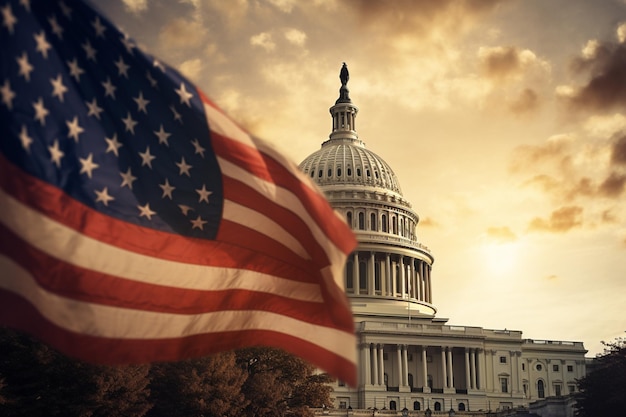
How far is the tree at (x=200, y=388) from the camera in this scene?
7638 cm

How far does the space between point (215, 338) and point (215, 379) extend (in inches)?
2533

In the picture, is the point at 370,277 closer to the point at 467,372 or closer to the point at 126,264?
the point at 467,372

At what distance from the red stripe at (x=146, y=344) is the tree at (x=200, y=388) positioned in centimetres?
6133

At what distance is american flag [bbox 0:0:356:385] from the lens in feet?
41.7

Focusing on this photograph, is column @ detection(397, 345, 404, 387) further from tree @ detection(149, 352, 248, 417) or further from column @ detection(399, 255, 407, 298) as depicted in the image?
tree @ detection(149, 352, 248, 417)

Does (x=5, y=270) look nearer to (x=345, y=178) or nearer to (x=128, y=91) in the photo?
(x=128, y=91)

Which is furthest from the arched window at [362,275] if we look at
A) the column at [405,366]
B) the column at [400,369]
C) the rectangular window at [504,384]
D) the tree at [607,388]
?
the tree at [607,388]

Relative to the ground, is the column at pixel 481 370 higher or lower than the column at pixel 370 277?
lower

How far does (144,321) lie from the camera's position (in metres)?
14.2

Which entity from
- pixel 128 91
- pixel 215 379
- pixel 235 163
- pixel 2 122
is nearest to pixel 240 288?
pixel 235 163

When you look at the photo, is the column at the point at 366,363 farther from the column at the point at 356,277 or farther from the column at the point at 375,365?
the column at the point at 356,277

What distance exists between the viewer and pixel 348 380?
46.8 feet

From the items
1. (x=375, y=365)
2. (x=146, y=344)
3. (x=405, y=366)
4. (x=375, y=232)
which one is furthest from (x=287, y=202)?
(x=375, y=232)

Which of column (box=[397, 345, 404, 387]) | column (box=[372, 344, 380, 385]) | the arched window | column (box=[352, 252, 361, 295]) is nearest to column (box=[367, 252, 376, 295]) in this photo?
the arched window
